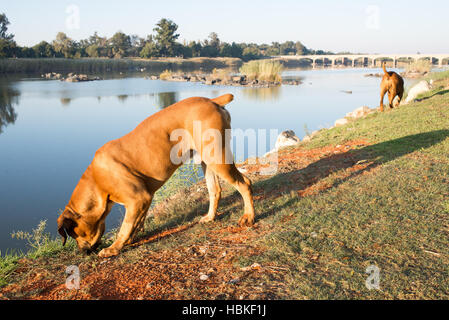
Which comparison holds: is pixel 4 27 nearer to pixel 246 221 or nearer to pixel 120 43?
pixel 120 43

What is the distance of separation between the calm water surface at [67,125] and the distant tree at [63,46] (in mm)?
43408

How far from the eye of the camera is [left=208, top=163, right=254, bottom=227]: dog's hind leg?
4.42 meters

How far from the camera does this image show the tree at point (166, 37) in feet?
336

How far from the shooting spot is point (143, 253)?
4.17 metres

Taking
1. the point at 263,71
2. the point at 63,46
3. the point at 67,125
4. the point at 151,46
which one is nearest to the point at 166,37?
the point at 151,46

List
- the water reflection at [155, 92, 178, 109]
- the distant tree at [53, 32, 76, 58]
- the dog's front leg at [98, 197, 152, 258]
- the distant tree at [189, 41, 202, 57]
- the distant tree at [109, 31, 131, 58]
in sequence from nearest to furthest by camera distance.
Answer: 1. the dog's front leg at [98, 197, 152, 258]
2. the water reflection at [155, 92, 178, 109]
3. the distant tree at [53, 32, 76, 58]
4. the distant tree at [109, 31, 131, 58]
5. the distant tree at [189, 41, 202, 57]

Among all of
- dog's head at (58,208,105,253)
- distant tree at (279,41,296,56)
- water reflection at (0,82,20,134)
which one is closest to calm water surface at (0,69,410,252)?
water reflection at (0,82,20,134)

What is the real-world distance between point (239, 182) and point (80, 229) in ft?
7.15

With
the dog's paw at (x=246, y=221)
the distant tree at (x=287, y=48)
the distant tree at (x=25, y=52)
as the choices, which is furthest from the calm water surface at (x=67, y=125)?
the distant tree at (x=287, y=48)

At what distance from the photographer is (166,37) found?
104 m

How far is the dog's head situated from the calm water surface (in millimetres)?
3071

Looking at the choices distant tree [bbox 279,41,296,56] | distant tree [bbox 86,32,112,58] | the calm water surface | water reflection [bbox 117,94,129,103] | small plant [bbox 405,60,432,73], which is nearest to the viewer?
the calm water surface

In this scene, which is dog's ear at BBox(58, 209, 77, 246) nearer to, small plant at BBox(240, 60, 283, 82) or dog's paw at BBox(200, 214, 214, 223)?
dog's paw at BBox(200, 214, 214, 223)

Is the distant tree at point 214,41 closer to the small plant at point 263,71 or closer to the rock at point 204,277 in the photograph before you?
the small plant at point 263,71
